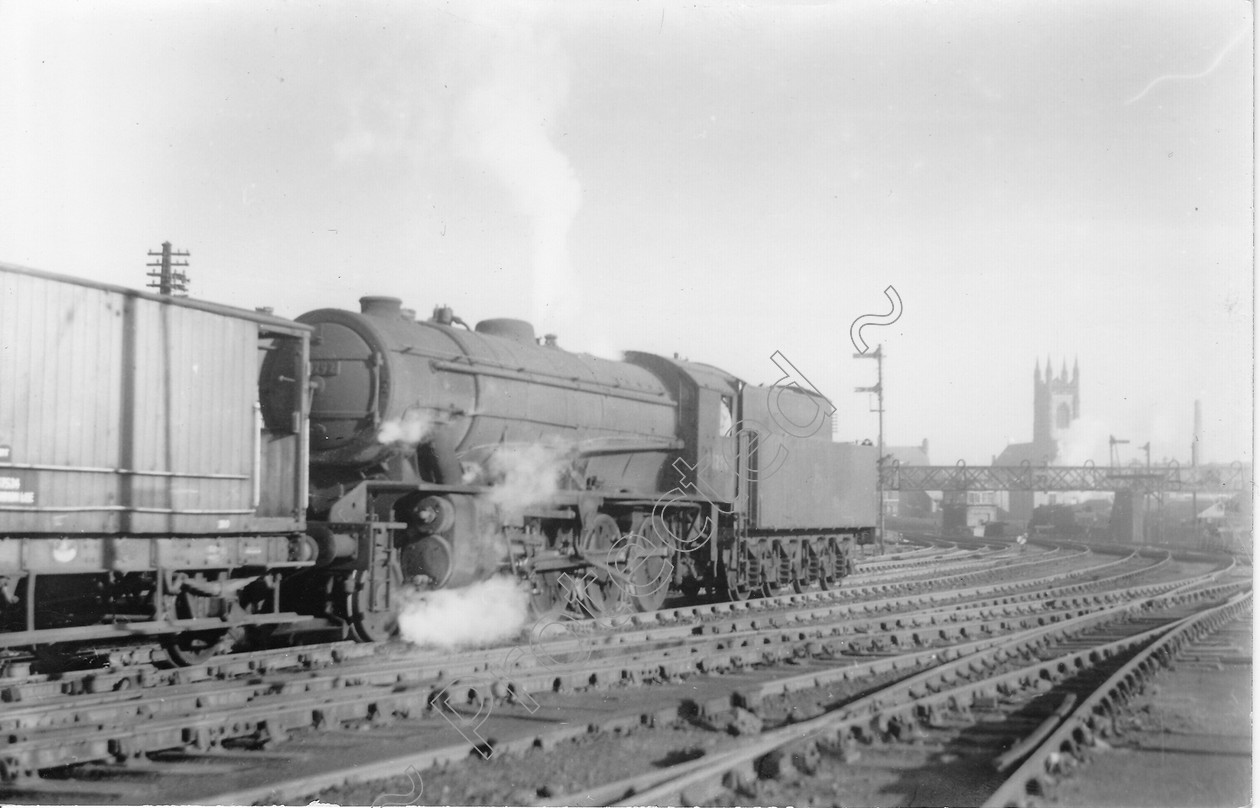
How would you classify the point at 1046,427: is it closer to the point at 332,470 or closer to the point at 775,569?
the point at 775,569

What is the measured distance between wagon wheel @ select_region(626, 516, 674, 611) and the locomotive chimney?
4.68 meters

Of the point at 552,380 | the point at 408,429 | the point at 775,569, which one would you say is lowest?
the point at 775,569

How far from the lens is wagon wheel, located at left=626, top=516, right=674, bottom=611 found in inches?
547

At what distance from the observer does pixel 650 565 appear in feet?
48.6

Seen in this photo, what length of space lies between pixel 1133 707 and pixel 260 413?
7995 mm

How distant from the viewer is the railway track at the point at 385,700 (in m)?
5.95

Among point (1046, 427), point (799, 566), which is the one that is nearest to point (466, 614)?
point (799, 566)

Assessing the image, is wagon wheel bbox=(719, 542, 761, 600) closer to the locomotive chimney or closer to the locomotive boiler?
the locomotive boiler

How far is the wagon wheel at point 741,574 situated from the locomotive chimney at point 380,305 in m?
7.13

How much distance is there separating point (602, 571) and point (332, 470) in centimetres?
417

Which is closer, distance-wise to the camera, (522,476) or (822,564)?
(522,476)

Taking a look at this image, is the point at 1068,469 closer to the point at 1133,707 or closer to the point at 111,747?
the point at 1133,707

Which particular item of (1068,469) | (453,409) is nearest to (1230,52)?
(453,409)

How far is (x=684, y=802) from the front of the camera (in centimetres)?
579
